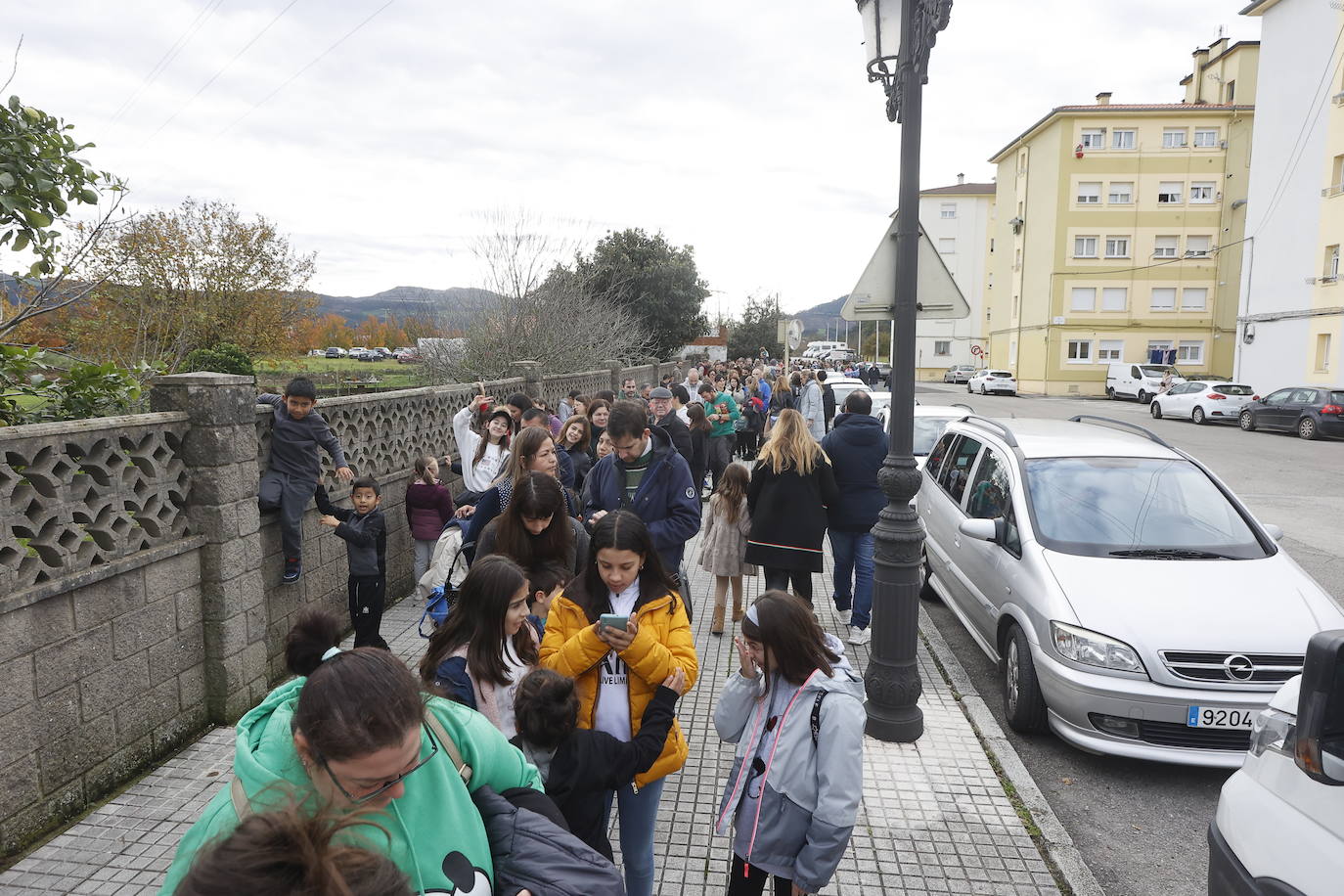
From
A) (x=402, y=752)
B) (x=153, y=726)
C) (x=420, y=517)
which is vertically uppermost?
(x=402, y=752)

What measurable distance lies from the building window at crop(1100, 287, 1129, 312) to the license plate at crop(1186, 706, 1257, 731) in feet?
154

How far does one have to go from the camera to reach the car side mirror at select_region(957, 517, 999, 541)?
552cm

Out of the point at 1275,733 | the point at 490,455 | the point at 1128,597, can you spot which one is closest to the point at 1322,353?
the point at 1128,597

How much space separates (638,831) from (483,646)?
957 millimetres

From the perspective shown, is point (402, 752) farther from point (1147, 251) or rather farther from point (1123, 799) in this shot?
point (1147, 251)

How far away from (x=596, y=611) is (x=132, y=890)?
2.28 meters

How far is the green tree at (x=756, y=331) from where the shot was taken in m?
52.5

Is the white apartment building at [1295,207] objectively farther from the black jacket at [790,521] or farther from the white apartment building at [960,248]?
the white apartment building at [960,248]

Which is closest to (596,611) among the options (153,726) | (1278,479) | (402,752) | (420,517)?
(402,752)

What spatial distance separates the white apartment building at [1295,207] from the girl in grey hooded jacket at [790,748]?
112 ft

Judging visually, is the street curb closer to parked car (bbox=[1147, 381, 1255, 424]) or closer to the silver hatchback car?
the silver hatchback car

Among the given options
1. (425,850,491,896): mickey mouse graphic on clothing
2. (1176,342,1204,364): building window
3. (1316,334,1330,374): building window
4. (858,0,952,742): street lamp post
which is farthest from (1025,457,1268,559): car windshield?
(1176,342,1204,364): building window

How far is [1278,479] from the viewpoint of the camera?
15164 millimetres

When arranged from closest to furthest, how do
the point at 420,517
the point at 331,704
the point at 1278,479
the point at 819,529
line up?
1. the point at 331,704
2. the point at 819,529
3. the point at 420,517
4. the point at 1278,479
